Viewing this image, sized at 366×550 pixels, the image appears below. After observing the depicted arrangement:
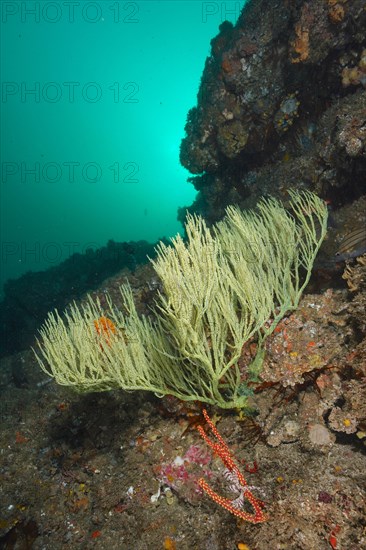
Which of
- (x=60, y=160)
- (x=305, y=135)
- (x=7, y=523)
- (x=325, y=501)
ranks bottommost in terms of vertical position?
(x=325, y=501)

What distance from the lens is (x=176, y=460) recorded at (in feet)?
11.6

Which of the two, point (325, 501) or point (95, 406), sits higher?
point (95, 406)

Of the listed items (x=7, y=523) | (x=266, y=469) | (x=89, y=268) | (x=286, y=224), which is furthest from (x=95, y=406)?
(x=89, y=268)

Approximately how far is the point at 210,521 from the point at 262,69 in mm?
8384

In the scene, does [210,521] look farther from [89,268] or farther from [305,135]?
[89,268]

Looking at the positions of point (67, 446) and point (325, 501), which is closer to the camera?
point (325, 501)

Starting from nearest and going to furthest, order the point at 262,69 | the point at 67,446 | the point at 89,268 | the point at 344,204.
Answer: the point at 67,446, the point at 344,204, the point at 262,69, the point at 89,268

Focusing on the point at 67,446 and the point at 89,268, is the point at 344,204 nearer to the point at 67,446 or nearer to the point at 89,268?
the point at 67,446

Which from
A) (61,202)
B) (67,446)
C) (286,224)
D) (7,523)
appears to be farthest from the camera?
(61,202)

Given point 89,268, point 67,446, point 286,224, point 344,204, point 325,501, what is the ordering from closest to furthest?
point 325,501, point 286,224, point 67,446, point 344,204, point 89,268

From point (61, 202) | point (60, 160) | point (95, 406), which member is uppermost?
point (60, 160)

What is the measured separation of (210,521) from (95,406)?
7.79 ft

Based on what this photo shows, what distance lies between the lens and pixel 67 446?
4395mm

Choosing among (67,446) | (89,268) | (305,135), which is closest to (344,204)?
(305,135)
